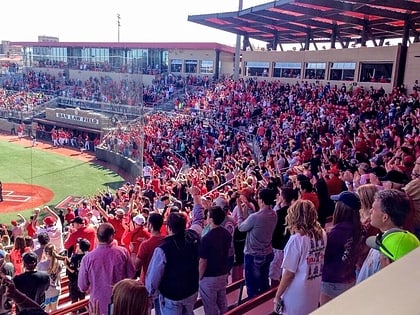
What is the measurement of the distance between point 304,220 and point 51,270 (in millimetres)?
3079

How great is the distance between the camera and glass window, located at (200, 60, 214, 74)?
38.8 meters

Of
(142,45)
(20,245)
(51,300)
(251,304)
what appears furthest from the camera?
(142,45)

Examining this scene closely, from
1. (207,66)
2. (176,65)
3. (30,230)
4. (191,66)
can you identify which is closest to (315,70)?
(207,66)

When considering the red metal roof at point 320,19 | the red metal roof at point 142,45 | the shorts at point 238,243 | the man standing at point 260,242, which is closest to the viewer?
the man standing at point 260,242

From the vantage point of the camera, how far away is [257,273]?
474 centimetres

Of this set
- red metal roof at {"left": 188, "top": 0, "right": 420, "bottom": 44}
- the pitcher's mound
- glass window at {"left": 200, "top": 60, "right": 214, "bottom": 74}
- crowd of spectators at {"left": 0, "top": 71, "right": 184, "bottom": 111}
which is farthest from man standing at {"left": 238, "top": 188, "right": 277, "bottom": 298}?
glass window at {"left": 200, "top": 60, "right": 214, "bottom": 74}

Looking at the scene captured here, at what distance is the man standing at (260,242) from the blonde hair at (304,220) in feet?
3.87

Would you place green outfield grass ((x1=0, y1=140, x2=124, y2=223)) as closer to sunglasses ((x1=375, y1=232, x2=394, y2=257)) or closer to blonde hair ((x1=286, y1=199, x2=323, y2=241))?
blonde hair ((x1=286, y1=199, x2=323, y2=241))

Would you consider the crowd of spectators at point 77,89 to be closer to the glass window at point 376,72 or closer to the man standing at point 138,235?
the glass window at point 376,72

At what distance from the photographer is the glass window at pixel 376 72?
22.7 meters

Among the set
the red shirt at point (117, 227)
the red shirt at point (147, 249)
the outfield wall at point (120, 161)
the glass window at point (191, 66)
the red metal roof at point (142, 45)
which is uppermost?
the red metal roof at point (142, 45)

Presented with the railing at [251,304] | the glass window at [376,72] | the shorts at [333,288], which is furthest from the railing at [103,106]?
the shorts at [333,288]

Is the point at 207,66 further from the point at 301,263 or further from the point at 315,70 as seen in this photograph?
the point at 301,263

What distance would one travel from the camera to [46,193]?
19.8 metres
